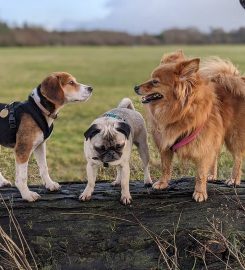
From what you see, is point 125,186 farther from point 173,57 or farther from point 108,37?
point 108,37

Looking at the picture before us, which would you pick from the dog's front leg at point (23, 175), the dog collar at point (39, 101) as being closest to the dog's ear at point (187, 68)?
the dog collar at point (39, 101)

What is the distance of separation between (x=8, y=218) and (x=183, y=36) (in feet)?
325

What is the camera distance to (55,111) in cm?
546

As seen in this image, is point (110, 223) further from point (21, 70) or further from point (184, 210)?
point (21, 70)

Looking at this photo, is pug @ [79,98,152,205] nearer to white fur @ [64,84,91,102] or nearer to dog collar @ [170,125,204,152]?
white fur @ [64,84,91,102]

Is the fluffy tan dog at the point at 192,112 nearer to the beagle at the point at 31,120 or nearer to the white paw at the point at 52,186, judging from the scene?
the beagle at the point at 31,120

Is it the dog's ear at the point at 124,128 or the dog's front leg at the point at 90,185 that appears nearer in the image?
the dog's ear at the point at 124,128

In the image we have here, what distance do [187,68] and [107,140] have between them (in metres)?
1.08

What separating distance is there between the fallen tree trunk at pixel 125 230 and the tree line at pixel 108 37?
86.7 metres

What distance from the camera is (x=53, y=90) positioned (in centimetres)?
540

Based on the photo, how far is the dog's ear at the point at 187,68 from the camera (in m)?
4.90

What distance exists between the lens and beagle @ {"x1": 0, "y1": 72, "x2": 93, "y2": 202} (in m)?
5.26

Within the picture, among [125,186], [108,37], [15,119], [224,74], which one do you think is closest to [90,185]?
[125,186]

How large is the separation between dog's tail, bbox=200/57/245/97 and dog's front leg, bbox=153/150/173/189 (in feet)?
3.36
